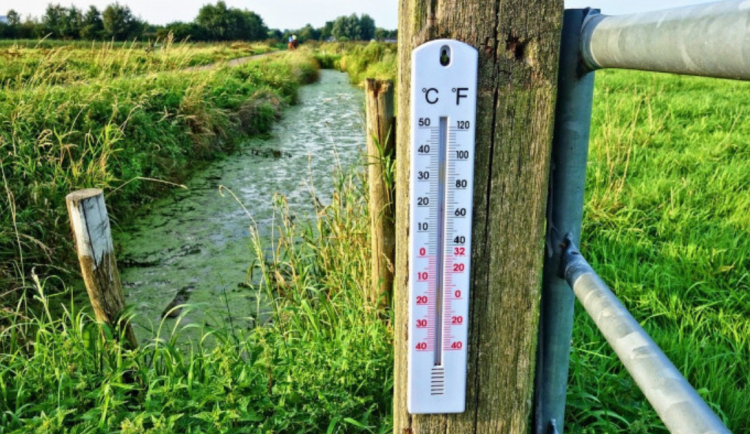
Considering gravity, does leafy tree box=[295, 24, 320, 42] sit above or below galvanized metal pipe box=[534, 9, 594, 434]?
above

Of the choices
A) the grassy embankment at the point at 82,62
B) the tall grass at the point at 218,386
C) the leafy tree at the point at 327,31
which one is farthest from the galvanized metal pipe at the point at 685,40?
the leafy tree at the point at 327,31

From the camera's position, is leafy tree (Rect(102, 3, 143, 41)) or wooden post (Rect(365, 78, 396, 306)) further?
leafy tree (Rect(102, 3, 143, 41))

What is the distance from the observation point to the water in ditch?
3.41 m

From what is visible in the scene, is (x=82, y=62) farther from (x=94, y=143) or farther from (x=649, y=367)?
(x=649, y=367)

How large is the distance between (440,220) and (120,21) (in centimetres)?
4274

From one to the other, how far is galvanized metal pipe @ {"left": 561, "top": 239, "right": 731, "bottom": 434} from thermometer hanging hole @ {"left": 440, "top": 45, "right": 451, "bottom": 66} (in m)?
0.35

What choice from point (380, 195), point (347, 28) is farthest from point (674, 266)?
point (347, 28)

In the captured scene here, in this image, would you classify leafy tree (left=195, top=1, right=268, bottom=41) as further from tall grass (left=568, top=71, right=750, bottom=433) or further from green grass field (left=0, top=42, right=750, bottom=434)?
green grass field (left=0, top=42, right=750, bottom=434)

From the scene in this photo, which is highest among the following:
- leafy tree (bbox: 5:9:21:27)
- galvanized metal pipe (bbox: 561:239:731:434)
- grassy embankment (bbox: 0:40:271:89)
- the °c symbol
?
leafy tree (bbox: 5:9:21:27)

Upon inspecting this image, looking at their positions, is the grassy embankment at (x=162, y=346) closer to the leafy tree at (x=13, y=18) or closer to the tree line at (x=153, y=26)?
the tree line at (x=153, y=26)

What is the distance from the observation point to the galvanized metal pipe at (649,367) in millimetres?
464

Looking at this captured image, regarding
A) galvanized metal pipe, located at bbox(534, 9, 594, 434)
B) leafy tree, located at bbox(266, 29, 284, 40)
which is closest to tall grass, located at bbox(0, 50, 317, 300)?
galvanized metal pipe, located at bbox(534, 9, 594, 434)

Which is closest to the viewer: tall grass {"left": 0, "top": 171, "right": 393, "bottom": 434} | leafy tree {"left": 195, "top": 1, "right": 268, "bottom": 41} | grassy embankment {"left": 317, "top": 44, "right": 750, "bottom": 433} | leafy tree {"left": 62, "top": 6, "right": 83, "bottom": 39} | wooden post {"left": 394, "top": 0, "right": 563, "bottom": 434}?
wooden post {"left": 394, "top": 0, "right": 563, "bottom": 434}

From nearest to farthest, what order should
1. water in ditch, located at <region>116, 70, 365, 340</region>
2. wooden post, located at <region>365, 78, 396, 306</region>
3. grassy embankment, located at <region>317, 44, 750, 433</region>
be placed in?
grassy embankment, located at <region>317, 44, 750, 433</region>, wooden post, located at <region>365, 78, 396, 306</region>, water in ditch, located at <region>116, 70, 365, 340</region>
